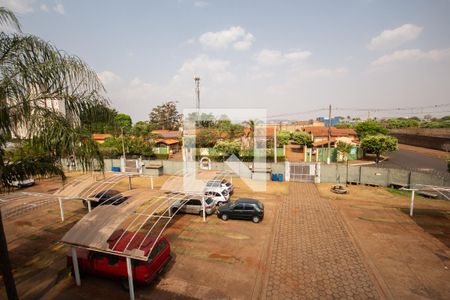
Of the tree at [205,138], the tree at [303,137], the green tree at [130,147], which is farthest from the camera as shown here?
the tree at [303,137]

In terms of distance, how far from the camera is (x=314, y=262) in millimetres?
10766

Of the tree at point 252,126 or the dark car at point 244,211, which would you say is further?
the tree at point 252,126

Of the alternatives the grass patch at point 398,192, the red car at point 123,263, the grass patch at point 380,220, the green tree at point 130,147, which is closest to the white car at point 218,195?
the red car at point 123,263

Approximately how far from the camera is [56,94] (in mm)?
6379

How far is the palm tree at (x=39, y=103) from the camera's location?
590 centimetres

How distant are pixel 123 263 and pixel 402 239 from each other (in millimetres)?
14079

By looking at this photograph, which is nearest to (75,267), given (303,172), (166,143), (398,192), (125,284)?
(125,284)

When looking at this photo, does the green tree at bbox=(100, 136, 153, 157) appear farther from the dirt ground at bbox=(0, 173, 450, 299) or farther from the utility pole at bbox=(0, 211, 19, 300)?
the utility pole at bbox=(0, 211, 19, 300)

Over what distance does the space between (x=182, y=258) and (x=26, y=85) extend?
9.06m

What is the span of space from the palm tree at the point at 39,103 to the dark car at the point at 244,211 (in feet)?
33.1

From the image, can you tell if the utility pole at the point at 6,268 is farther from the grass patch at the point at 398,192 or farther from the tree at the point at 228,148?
the tree at the point at 228,148

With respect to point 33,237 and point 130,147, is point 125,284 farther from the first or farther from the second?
point 130,147

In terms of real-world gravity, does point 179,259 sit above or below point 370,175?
below

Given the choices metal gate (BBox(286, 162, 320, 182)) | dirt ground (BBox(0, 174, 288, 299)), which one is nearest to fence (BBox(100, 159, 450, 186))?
metal gate (BBox(286, 162, 320, 182))
